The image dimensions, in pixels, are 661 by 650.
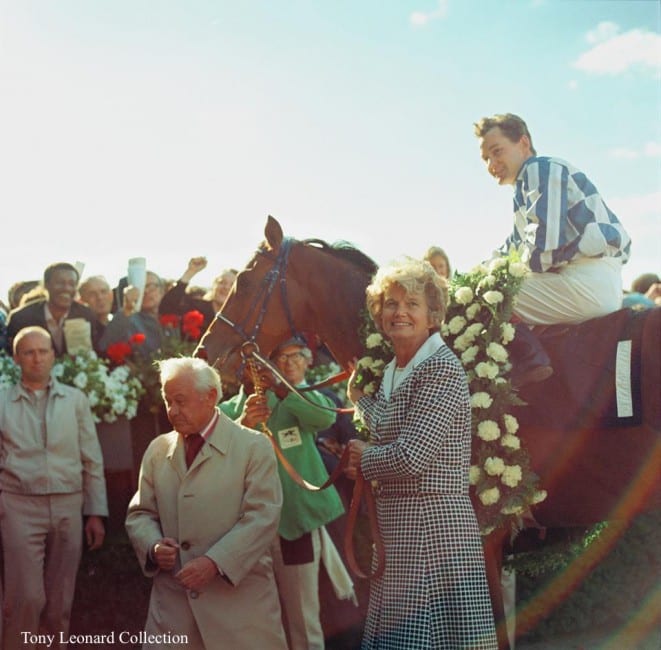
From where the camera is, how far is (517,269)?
443 centimetres

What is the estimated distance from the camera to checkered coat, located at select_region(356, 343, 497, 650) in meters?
3.41

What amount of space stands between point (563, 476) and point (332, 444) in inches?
92.7

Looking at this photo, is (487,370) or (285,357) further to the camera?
(285,357)

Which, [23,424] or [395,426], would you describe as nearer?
[395,426]

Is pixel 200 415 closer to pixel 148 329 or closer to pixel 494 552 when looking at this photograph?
pixel 494 552

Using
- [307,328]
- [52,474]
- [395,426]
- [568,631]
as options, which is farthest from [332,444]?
[395,426]

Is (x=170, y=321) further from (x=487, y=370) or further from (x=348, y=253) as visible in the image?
(x=487, y=370)

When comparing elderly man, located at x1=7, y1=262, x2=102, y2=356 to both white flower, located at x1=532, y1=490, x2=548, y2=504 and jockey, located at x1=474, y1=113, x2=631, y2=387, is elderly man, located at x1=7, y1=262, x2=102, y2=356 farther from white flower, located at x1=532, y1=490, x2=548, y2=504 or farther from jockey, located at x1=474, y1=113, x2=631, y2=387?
white flower, located at x1=532, y1=490, x2=548, y2=504

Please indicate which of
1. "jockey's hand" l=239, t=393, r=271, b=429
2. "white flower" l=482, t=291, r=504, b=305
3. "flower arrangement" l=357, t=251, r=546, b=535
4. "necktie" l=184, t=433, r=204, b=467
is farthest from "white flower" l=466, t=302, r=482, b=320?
"necktie" l=184, t=433, r=204, b=467

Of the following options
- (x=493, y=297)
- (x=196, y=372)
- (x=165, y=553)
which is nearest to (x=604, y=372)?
(x=493, y=297)

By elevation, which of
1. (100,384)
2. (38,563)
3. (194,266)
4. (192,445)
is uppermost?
(194,266)

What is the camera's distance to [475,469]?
4.26 meters

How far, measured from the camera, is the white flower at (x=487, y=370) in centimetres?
427

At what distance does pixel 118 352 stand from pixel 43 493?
138cm
